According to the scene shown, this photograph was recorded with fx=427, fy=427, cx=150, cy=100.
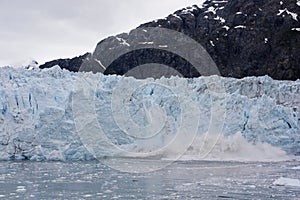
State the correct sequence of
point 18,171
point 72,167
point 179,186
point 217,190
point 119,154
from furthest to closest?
point 119,154, point 72,167, point 18,171, point 179,186, point 217,190

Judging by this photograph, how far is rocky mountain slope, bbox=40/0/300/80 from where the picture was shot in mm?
38250

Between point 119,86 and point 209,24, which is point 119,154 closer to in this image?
point 119,86

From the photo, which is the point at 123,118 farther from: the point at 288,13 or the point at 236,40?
the point at 288,13

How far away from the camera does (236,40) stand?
4206 cm

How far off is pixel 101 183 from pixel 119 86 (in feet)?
22.8

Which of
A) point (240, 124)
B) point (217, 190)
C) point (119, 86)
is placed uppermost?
point (119, 86)

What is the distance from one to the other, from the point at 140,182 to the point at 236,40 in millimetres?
35410

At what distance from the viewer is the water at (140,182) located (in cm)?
696

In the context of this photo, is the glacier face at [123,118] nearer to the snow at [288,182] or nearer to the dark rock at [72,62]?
the snow at [288,182]

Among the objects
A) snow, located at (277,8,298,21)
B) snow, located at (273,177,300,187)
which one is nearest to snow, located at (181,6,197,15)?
snow, located at (277,8,298,21)

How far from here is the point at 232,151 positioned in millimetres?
14109

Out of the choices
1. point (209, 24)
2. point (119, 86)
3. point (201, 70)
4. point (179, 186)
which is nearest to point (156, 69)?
point (201, 70)

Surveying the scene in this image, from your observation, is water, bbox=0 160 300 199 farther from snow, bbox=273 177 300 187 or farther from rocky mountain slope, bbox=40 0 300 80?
rocky mountain slope, bbox=40 0 300 80

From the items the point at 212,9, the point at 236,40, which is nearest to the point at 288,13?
the point at 236,40
